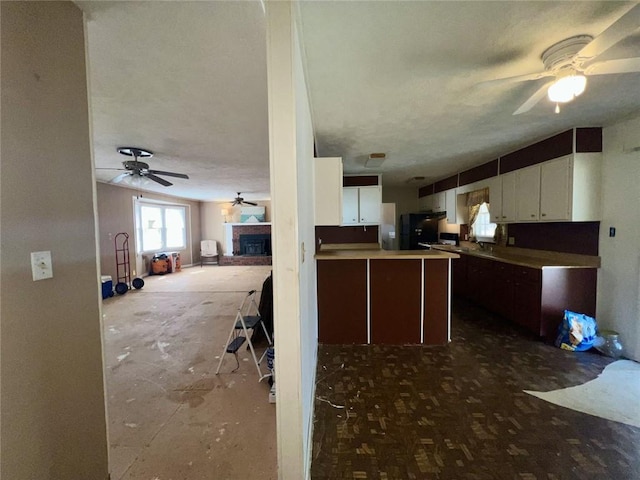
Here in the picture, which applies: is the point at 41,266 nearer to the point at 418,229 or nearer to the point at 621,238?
the point at 621,238

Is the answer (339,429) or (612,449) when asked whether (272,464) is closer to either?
(339,429)

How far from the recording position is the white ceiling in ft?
4.46

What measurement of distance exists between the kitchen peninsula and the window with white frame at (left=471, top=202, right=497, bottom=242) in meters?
2.42

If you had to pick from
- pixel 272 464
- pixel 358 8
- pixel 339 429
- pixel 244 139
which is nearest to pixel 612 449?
pixel 339 429

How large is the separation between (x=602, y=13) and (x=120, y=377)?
417 cm

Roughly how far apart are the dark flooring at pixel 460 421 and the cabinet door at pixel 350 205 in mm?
2764

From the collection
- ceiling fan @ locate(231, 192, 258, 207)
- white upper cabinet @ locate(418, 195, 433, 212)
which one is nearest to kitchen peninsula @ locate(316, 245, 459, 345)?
white upper cabinet @ locate(418, 195, 433, 212)

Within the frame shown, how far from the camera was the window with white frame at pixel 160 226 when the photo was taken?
7242 mm

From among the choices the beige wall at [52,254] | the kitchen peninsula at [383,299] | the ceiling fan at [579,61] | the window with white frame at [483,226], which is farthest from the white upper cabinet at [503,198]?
the beige wall at [52,254]

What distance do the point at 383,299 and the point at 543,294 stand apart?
72.3 inches

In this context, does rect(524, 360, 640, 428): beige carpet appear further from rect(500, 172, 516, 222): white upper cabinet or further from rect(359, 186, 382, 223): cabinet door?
rect(359, 186, 382, 223): cabinet door

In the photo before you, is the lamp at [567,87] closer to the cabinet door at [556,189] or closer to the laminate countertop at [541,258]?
the cabinet door at [556,189]

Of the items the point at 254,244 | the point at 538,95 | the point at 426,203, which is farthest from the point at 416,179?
the point at 254,244

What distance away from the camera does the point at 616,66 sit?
153 centimetres
